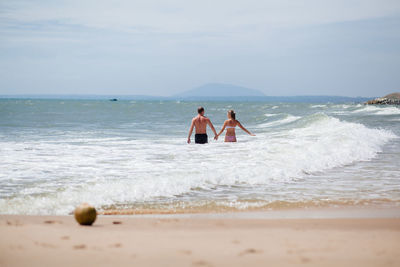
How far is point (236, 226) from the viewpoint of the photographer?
5.34 metres

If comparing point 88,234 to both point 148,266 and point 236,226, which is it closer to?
point 148,266

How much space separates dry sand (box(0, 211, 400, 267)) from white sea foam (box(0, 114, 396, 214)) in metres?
1.62

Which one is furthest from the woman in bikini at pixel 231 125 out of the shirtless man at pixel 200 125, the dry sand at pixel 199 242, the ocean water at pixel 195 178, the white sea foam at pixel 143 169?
the dry sand at pixel 199 242

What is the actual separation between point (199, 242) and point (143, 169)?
5.70 meters

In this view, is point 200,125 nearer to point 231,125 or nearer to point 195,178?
point 231,125

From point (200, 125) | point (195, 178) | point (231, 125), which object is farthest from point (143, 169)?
point (231, 125)

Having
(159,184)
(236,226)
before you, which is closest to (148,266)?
(236,226)

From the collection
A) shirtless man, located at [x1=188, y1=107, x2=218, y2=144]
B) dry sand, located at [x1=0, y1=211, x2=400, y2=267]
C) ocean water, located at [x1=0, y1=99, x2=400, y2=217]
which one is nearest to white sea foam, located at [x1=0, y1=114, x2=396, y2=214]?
ocean water, located at [x1=0, y1=99, x2=400, y2=217]

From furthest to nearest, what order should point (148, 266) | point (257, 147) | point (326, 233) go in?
point (257, 147) → point (326, 233) → point (148, 266)

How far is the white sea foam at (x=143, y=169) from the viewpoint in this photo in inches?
291

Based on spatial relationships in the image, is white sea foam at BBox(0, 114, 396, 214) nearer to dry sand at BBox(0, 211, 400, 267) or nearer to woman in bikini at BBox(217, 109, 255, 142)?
woman in bikini at BBox(217, 109, 255, 142)

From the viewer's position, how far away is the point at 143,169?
10.0 meters

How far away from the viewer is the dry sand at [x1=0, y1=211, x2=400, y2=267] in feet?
12.8

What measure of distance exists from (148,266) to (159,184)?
4.47 meters
